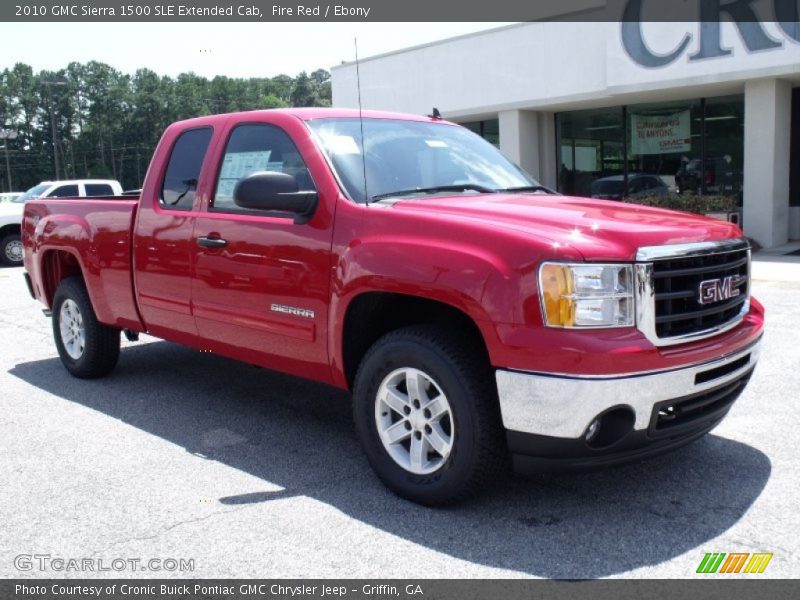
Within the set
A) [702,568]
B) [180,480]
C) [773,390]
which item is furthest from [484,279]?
[773,390]

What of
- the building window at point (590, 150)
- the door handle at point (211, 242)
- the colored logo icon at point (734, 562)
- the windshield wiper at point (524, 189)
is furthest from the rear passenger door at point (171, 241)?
the building window at point (590, 150)

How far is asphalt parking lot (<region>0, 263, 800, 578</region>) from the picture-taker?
3.23m

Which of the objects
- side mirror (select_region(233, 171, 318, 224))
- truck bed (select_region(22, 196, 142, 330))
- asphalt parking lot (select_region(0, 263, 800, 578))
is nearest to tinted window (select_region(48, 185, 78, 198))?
truck bed (select_region(22, 196, 142, 330))

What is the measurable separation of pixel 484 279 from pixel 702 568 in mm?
1430

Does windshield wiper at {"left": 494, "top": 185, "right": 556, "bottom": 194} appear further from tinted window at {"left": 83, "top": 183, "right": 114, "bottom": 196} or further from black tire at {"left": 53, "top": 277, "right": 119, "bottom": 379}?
tinted window at {"left": 83, "top": 183, "right": 114, "bottom": 196}

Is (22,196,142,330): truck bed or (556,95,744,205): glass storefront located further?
(556,95,744,205): glass storefront

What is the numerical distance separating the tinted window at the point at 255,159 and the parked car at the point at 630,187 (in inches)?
558

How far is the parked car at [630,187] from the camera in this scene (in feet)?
57.9

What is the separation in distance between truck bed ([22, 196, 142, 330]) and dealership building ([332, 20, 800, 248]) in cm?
1207

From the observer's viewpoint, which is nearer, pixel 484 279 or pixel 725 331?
pixel 484 279

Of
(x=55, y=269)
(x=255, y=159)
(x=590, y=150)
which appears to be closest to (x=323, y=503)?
(x=255, y=159)

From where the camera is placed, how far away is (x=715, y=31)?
1434 centimetres

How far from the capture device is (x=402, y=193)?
4262mm
